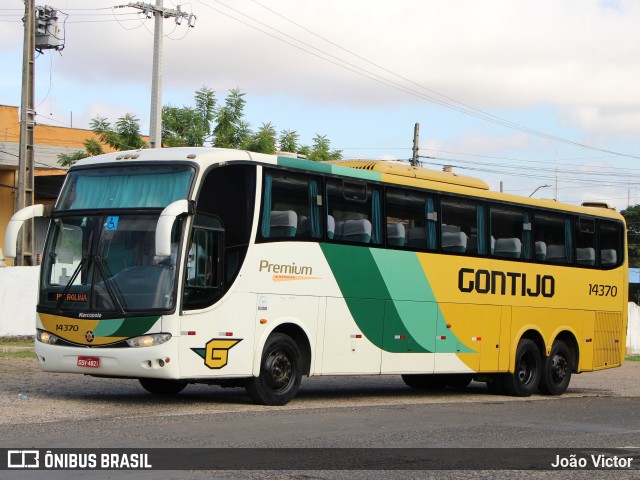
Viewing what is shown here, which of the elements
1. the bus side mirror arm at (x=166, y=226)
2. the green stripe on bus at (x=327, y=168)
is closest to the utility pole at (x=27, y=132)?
the green stripe on bus at (x=327, y=168)

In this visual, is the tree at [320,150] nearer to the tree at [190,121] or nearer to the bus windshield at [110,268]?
the tree at [190,121]

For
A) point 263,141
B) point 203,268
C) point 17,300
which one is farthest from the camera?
point 263,141

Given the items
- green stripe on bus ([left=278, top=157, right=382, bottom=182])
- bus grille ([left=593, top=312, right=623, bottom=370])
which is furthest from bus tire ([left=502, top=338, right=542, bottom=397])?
green stripe on bus ([left=278, top=157, right=382, bottom=182])

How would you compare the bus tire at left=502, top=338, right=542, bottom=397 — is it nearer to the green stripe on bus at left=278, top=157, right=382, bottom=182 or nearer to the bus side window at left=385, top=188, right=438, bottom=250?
the bus side window at left=385, top=188, right=438, bottom=250

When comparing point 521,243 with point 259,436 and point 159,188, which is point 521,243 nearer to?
point 159,188

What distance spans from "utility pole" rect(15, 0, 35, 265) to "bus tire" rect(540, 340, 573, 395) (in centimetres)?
1597

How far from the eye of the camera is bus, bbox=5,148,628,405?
13.9 m

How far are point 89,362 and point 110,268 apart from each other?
1241 mm

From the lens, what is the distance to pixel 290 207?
1536 centimetres

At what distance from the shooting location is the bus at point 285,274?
1388 centimetres

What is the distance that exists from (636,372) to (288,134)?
16.9m

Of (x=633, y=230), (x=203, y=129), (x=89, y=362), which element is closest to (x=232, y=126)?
(x=203, y=129)

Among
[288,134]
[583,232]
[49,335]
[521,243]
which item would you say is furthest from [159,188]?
[288,134]

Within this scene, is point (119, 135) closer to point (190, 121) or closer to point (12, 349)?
point (190, 121)
